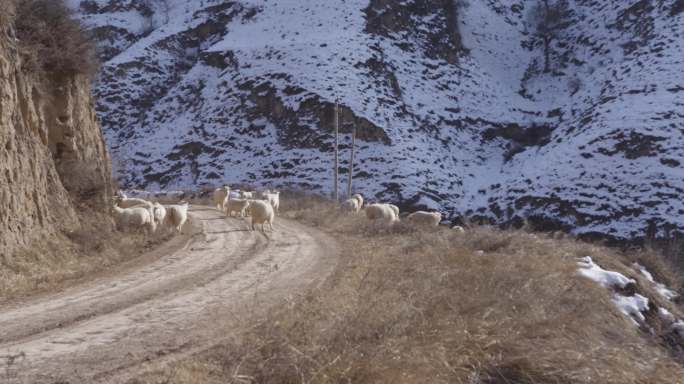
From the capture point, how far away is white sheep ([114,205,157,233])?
1548cm

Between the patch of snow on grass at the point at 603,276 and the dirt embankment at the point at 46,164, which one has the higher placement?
the dirt embankment at the point at 46,164

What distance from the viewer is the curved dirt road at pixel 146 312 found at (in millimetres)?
5270

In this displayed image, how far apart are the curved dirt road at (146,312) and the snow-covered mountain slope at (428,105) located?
26.0 meters

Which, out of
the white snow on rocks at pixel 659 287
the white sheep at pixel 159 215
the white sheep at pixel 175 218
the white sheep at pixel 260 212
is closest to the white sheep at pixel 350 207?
the white sheep at pixel 260 212

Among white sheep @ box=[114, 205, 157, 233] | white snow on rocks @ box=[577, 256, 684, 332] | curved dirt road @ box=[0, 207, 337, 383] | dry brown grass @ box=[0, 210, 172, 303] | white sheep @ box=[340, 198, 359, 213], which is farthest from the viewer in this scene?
white sheep @ box=[340, 198, 359, 213]

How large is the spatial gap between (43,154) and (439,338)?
1051 cm

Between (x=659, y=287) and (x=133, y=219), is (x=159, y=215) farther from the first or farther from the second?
(x=659, y=287)

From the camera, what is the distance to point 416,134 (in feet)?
159

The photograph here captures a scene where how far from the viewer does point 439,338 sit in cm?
561

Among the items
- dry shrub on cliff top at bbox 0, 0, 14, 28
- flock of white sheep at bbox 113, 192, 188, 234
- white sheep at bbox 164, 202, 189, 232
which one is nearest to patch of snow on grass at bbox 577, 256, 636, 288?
flock of white sheep at bbox 113, 192, 188, 234

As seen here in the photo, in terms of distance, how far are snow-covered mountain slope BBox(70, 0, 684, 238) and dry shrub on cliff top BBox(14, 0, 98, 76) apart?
2756 cm

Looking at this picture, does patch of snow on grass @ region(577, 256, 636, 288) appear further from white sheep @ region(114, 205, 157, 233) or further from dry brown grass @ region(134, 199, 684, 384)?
white sheep @ region(114, 205, 157, 233)

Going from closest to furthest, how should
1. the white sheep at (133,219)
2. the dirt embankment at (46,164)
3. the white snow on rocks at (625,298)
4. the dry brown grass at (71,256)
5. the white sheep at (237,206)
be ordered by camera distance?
the dry brown grass at (71,256) < the dirt embankment at (46,164) < the white snow on rocks at (625,298) < the white sheep at (133,219) < the white sheep at (237,206)

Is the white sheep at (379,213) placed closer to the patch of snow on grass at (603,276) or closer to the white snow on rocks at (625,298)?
the white snow on rocks at (625,298)
